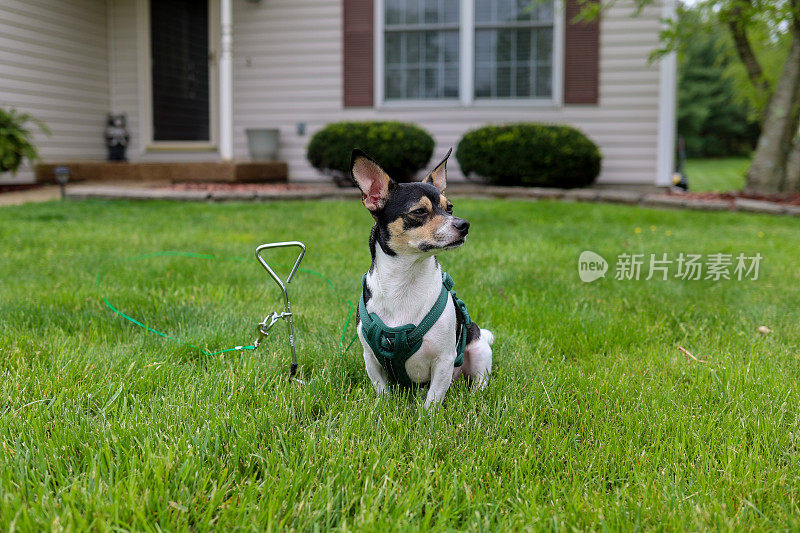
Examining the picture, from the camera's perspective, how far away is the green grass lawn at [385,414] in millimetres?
1657

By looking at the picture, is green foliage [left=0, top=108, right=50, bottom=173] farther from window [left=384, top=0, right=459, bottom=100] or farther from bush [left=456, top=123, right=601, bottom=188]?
bush [left=456, top=123, right=601, bottom=188]

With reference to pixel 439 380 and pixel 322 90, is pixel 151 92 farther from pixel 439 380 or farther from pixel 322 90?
pixel 439 380

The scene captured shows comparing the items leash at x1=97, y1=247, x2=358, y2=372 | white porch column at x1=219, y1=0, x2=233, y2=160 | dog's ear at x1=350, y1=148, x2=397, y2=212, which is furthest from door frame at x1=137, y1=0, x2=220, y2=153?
dog's ear at x1=350, y1=148, x2=397, y2=212

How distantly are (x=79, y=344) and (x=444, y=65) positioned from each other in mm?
9226

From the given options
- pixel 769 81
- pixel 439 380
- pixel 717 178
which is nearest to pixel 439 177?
pixel 439 380

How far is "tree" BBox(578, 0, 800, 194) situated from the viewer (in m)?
9.38

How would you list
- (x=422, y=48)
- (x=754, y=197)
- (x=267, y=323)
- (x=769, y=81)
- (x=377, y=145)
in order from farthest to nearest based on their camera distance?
(x=422, y=48)
(x=769, y=81)
(x=377, y=145)
(x=754, y=197)
(x=267, y=323)

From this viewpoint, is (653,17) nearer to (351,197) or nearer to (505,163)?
(505,163)

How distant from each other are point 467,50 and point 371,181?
30.4ft

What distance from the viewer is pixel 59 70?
11383 millimetres

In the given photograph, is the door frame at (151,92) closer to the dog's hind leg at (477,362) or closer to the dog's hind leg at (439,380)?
the dog's hind leg at (477,362)

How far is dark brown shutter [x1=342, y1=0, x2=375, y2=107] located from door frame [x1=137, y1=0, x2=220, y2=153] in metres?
2.55

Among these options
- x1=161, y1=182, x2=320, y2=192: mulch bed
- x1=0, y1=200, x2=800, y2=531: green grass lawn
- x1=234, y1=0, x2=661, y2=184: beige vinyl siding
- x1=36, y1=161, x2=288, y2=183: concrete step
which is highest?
x1=234, y1=0, x2=661, y2=184: beige vinyl siding

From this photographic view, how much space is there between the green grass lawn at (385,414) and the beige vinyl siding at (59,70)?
26.0 ft
